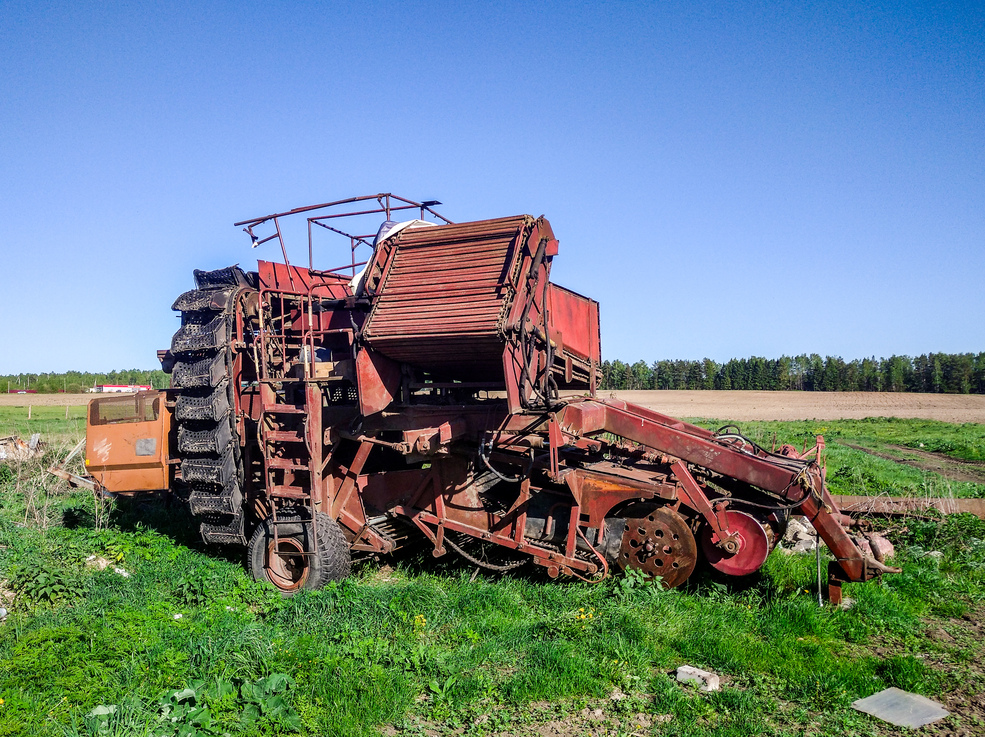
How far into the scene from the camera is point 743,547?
240 inches

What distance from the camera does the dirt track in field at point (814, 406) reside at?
37.6m

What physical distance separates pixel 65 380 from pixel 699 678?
284 ft

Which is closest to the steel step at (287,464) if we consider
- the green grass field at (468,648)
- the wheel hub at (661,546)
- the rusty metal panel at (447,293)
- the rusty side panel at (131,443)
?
the green grass field at (468,648)

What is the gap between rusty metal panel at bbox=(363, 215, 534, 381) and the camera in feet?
21.0

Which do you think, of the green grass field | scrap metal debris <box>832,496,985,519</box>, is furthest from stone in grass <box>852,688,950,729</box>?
scrap metal debris <box>832,496,985,519</box>

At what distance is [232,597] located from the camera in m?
6.49

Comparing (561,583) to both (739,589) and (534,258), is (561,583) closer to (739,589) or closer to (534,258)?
(739,589)

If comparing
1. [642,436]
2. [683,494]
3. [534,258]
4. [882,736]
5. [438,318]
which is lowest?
[882,736]

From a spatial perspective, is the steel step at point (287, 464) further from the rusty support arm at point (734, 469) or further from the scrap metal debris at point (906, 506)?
the scrap metal debris at point (906, 506)

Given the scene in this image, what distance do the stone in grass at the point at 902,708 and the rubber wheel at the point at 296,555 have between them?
4.69 m

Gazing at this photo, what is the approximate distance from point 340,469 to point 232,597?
5.53 ft

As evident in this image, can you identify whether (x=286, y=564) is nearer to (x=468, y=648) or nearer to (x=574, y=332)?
Result: (x=468, y=648)

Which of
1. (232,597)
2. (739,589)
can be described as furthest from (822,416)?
(232,597)

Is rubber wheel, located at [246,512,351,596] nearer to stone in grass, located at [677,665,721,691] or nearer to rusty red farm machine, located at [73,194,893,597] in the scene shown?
rusty red farm machine, located at [73,194,893,597]
